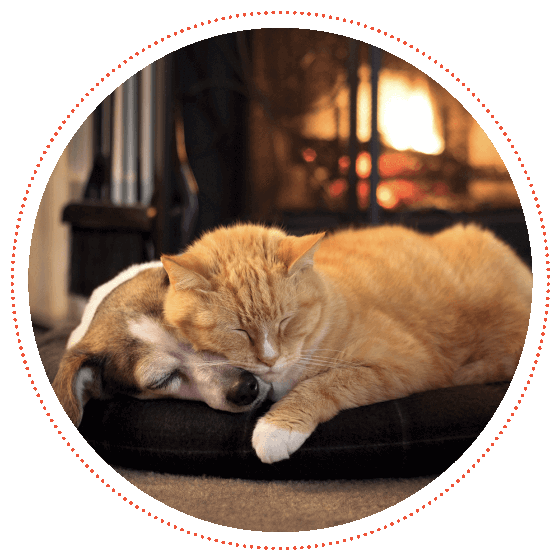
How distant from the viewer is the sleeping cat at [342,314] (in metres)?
1.40

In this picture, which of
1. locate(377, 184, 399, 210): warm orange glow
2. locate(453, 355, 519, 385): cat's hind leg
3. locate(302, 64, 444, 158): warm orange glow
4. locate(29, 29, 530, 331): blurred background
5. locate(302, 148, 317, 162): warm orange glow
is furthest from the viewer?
locate(302, 148, 317, 162): warm orange glow

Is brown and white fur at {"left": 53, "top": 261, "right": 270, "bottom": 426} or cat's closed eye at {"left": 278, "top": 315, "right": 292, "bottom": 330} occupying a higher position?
cat's closed eye at {"left": 278, "top": 315, "right": 292, "bottom": 330}

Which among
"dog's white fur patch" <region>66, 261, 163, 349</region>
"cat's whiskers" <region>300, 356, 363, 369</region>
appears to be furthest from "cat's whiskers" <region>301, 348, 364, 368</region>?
"dog's white fur patch" <region>66, 261, 163, 349</region>

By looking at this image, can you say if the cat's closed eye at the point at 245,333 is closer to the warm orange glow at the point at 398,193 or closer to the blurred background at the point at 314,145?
the blurred background at the point at 314,145

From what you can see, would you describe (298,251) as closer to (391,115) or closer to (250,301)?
(250,301)

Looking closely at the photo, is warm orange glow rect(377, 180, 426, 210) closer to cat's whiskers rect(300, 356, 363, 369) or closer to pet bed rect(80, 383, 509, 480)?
cat's whiskers rect(300, 356, 363, 369)

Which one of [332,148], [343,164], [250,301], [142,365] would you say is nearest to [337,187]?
[343,164]

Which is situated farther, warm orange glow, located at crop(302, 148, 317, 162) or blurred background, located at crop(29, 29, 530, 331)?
warm orange glow, located at crop(302, 148, 317, 162)

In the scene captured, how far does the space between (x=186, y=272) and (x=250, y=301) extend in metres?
0.20

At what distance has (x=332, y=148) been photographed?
→ 12.8ft

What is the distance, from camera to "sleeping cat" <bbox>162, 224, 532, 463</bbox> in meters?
1.40

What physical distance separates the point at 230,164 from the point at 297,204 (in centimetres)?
61

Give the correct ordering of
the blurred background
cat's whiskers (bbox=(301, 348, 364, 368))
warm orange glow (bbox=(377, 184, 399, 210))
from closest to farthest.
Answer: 1. cat's whiskers (bbox=(301, 348, 364, 368))
2. the blurred background
3. warm orange glow (bbox=(377, 184, 399, 210))

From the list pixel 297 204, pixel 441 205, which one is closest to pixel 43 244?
pixel 297 204
